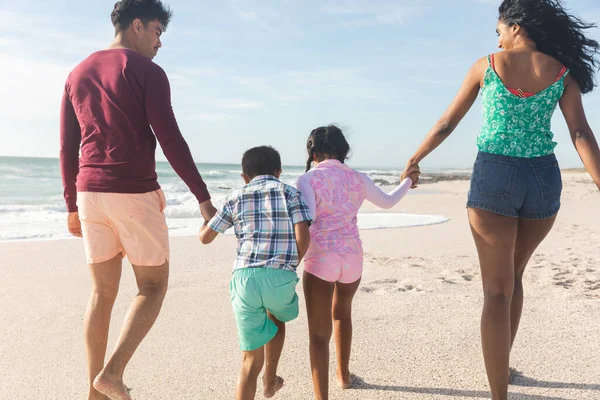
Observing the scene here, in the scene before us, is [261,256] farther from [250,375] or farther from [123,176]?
[123,176]

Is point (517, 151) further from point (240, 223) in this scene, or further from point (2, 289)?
point (2, 289)

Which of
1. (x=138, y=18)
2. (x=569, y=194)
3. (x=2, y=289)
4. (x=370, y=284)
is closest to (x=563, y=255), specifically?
(x=370, y=284)

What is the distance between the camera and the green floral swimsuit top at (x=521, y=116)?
2.61 meters

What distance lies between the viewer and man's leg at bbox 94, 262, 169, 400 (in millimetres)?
2486

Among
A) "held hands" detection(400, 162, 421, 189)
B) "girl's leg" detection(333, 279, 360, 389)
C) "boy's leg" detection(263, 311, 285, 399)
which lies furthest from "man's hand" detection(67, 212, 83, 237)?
"held hands" detection(400, 162, 421, 189)

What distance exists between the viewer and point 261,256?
262 centimetres

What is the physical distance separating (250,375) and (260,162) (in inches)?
41.6

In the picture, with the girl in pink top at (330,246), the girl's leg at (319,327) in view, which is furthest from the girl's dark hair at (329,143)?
the girl's leg at (319,327)

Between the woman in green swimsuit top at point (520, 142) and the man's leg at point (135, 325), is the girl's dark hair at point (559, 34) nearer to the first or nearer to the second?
the woman in green swimsuit top at point (520, 142)

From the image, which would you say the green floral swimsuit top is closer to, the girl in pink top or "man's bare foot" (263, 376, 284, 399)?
the girl in pink top

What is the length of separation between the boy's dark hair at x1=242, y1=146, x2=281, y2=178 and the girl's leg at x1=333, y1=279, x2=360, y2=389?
75 cm

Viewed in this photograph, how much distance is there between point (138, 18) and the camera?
2852mm

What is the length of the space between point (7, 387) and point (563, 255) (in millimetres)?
5893

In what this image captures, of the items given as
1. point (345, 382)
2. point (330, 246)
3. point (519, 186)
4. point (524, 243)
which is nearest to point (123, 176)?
point (330, 246)
